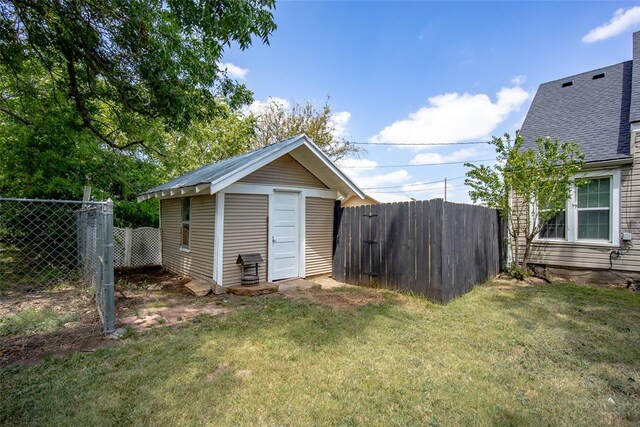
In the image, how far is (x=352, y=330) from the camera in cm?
405

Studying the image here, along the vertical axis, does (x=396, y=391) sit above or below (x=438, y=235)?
below

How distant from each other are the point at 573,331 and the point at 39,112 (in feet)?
37.1

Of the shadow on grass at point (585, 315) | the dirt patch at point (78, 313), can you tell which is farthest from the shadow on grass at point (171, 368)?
the shadow on grass at point (585, 315)

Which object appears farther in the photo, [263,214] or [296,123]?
[296,123]

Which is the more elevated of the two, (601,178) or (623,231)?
(601,178)

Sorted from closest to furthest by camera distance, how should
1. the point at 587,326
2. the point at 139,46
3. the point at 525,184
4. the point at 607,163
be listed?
the point at 587,326
the point at 139,46
the point at 607,163
the point at 525,184

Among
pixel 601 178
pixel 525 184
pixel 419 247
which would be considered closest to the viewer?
pixel 419 247

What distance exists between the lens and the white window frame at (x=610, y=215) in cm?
689

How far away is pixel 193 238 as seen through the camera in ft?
23.0

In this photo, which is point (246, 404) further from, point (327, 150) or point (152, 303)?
point (327, 150)

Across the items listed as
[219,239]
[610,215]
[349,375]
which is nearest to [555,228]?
[610,215]

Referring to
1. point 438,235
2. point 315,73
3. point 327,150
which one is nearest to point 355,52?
point 315,73

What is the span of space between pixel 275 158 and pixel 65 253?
20.7ft

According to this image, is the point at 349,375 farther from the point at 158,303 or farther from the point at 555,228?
the point at 555,228
